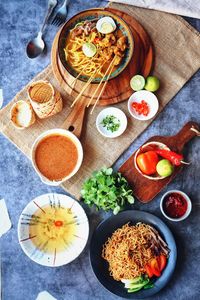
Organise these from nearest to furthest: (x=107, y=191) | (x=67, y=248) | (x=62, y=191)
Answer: (x=107, y=191) → (x=67, y=248) → (x=62, y=191)

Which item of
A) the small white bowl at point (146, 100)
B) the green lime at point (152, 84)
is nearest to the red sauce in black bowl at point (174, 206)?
the small white bowl at point (146, 100)

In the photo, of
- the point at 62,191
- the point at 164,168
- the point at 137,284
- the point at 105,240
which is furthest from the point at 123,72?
the point at 137,284

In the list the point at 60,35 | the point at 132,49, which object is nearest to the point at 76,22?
the point at 60,35

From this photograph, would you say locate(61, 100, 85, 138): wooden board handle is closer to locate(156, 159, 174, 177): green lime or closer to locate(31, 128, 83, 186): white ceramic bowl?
locate(31, 128, 83, 186): white ceramic bowl

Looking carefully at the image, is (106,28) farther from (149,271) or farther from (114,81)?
(149,271)

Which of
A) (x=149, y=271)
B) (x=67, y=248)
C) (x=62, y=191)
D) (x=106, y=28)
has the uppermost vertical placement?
(x=106, y=28)

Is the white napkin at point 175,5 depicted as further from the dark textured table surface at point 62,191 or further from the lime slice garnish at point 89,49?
the lime slice garnish at point 89,49
